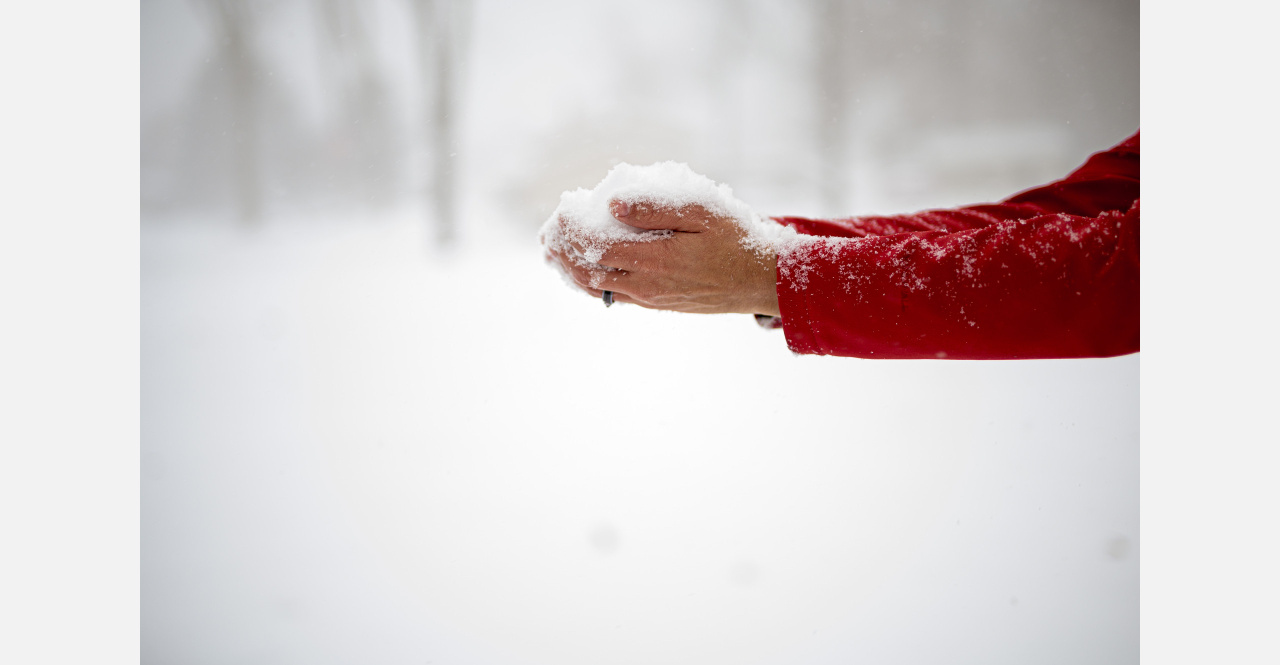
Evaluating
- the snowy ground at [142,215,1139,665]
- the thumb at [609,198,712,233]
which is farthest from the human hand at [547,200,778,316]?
the snowy ground at [142,215,1139,665]

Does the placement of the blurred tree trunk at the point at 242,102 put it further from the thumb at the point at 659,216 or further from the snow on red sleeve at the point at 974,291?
the snow on red sleeve at the point at 974,291

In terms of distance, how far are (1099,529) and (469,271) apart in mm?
826

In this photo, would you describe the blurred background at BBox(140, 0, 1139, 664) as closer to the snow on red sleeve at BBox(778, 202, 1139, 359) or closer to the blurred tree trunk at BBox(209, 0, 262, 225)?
the blurred tree trunk at BBox(209, 0, 262, 225)

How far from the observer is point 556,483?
69 cm

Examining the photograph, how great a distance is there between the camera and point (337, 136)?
0.72 meters

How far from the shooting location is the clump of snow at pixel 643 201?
1.27 ft

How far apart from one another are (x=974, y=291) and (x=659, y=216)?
19 cm

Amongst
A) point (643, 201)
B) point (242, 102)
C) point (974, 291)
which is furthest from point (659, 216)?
point (242, 102)

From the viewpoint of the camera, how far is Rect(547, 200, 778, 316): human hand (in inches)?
15.2

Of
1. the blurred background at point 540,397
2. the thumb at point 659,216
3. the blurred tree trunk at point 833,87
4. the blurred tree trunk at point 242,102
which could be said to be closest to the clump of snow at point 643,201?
the thumb at point 659,216

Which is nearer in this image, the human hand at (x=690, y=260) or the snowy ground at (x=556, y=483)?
the human hand at (x=690, y=260)

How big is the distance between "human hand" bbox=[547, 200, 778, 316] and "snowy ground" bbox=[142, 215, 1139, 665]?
13.0 inches

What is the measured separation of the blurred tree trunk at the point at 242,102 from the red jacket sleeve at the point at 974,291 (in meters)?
0.68

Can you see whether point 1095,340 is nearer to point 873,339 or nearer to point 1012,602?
point 873,339
